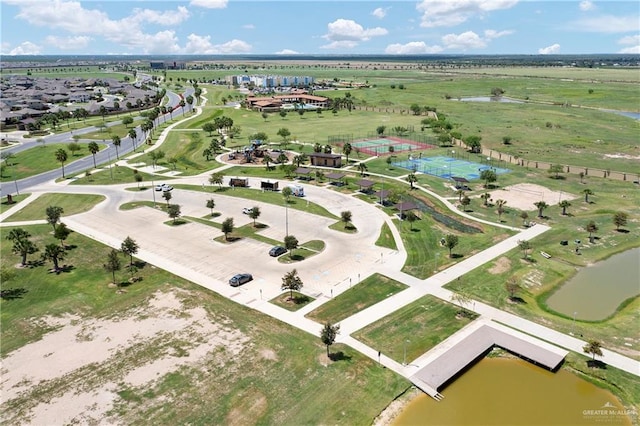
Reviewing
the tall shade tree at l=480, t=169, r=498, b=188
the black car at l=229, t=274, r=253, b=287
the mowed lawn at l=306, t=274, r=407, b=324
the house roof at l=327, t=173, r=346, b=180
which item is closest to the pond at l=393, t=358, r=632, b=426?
the mowed lawn at l=306, t=274, r=407, b=324

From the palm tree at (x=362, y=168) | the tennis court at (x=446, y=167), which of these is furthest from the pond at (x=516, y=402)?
the tennis court at (x=446, y=167)

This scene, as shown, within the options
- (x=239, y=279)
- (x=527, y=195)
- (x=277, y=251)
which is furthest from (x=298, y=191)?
(x=527, y=195)

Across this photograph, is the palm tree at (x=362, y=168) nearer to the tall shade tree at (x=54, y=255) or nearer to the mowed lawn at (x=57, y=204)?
the mowed lawn at (x=57, y=204)

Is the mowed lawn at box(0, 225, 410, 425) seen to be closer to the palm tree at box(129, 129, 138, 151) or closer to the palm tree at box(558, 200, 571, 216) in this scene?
the palm tree at box(558, 200, 571, 216)

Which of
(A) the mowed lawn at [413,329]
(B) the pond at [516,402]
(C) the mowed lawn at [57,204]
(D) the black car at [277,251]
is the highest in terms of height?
(C) the mowed lawn at [57,204]

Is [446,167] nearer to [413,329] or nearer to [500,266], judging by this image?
[500,266]

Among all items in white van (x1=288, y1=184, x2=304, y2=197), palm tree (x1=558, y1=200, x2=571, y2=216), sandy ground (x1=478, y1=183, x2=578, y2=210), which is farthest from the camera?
white van (x1=288, y1=184, x2=304, y2=197)
